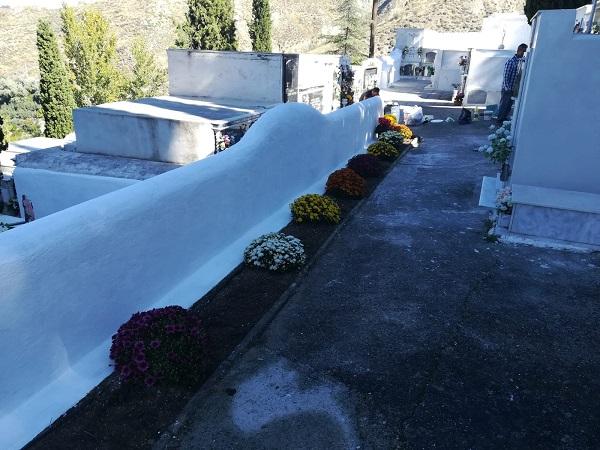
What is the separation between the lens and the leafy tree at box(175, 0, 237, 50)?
30969 millimetres

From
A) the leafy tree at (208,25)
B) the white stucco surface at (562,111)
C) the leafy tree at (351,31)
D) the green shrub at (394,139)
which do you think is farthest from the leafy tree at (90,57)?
the white stucco surface at (562,111)

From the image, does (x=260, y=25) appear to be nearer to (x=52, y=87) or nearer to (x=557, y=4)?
(x=52, y=87)

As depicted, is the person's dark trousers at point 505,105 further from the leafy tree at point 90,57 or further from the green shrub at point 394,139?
the leafy tree at point 90,57

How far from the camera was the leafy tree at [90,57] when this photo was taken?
39688 millimetres

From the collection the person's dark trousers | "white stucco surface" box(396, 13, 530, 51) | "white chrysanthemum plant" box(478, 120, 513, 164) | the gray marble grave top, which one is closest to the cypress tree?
the gray marble grave top

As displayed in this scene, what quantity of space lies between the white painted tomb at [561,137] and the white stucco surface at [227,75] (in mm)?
→ 15315

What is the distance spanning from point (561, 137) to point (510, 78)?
22.5 feet

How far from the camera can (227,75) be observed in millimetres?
24766

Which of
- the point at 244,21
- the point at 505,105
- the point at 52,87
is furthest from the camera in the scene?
the point at 244,21

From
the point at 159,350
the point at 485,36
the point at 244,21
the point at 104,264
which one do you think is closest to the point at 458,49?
the point at 485,36

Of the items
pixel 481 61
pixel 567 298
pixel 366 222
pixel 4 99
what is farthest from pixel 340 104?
pixel 4 99

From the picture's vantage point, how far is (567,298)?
25.8ft

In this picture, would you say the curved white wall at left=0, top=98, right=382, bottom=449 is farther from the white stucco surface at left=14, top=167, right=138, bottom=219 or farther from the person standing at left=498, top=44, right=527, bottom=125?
the person standing at left=498, top=44, right=527, bottom=125

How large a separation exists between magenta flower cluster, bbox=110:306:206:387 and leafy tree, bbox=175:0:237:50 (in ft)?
95.2
